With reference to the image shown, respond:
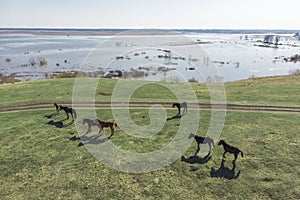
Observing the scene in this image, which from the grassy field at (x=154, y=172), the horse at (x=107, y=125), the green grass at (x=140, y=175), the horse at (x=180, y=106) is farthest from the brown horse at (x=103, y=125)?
the horse at (x=180, y=106)

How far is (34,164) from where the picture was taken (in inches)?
533

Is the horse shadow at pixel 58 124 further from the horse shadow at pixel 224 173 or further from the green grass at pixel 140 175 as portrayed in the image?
the horse shadow at pixel 224 173

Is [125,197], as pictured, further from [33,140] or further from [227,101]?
[227,101]

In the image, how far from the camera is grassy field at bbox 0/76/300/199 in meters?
11.3

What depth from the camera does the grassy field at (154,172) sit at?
37.0 feet

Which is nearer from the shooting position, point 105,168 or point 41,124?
point 105,168

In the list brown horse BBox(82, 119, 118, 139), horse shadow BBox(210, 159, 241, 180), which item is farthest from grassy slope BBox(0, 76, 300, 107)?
horse shadow BBox(210, 159, 241, 180)

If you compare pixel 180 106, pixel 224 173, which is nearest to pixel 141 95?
pixel 180 106

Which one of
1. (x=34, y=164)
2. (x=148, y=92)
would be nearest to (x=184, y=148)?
(x=34, y=164)

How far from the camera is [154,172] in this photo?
42.0 ft

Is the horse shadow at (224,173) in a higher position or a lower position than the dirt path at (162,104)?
lower

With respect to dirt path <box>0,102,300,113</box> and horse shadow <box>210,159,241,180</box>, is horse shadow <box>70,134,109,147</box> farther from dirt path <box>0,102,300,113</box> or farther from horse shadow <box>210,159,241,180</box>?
dirt path <box>0,102,300,113</box>

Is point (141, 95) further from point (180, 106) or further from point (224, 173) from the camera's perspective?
point (224, 173)

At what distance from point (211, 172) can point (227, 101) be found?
50.6 ft
